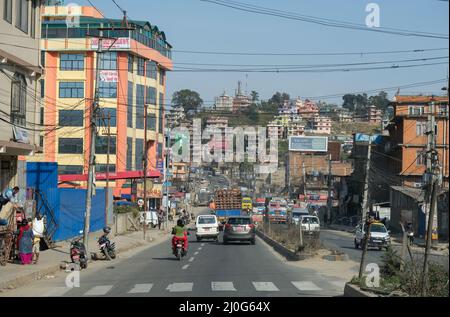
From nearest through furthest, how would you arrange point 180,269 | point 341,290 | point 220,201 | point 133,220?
point 341,290 → point 180,269 → point 133,220 → point 220,201

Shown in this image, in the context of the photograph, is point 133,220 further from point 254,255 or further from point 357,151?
point 357,151

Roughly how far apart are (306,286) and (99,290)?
526 centimetres

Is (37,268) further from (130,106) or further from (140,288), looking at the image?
(130,106)

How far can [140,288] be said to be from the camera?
17.8 metres

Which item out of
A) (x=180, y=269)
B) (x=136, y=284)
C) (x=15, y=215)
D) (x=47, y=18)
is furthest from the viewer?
(x=47, y=18)

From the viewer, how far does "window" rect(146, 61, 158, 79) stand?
84.9 meters

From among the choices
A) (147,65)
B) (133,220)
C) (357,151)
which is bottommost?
(133,220)

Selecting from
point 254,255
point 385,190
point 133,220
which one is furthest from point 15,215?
point 385,190

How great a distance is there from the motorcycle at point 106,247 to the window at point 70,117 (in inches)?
1929

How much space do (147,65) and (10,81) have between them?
182 feet

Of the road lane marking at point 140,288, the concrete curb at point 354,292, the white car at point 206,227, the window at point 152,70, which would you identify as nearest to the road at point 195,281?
the road lane marking at point 140,288

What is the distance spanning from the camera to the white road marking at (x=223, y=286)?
17.2m

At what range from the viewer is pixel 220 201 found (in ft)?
210

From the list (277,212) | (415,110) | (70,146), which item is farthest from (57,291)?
(415,110)
